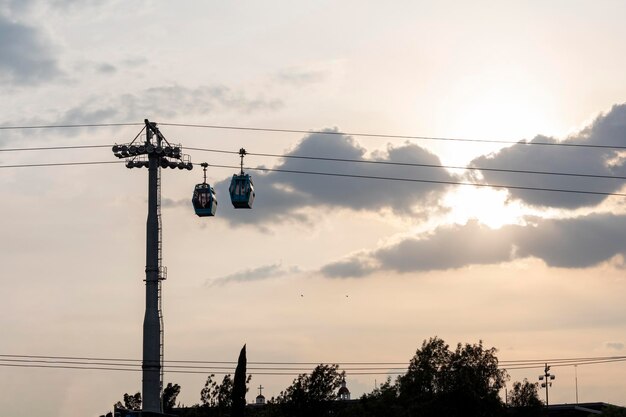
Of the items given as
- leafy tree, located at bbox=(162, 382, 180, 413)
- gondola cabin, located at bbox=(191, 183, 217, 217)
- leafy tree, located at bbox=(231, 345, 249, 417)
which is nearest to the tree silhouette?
leafy tree, located at bbox=(231, 345, 249, 417)

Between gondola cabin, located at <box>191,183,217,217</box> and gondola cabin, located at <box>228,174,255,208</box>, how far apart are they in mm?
4534

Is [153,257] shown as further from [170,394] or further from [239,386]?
[170,394]

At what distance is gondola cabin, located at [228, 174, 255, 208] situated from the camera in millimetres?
81312

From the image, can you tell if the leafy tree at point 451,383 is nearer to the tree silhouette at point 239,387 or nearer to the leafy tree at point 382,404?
the leafy tree at point 382,404

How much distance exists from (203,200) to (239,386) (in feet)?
51.4

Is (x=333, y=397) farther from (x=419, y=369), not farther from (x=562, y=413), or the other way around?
(x=562, y=413)

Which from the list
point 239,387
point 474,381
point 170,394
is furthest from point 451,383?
point 170,394

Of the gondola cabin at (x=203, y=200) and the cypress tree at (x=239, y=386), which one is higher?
the gondola cabin at (x=203, y=200)

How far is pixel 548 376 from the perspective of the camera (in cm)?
15712

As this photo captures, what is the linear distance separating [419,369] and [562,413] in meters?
63.9

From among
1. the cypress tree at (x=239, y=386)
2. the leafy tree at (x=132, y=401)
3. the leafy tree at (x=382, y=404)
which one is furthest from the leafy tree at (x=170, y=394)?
the cypress tree at (x=239, y=386)

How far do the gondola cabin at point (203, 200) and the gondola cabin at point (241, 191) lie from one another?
4534mm

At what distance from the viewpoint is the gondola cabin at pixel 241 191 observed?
81312mm

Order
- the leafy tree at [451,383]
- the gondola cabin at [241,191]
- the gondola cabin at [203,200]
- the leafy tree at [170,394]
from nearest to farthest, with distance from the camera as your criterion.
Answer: the gondola cabin at [241,191] → the gondola cabin at [203,200] → the leafy tree at [451,383] → the leafy tree at [170,394]
